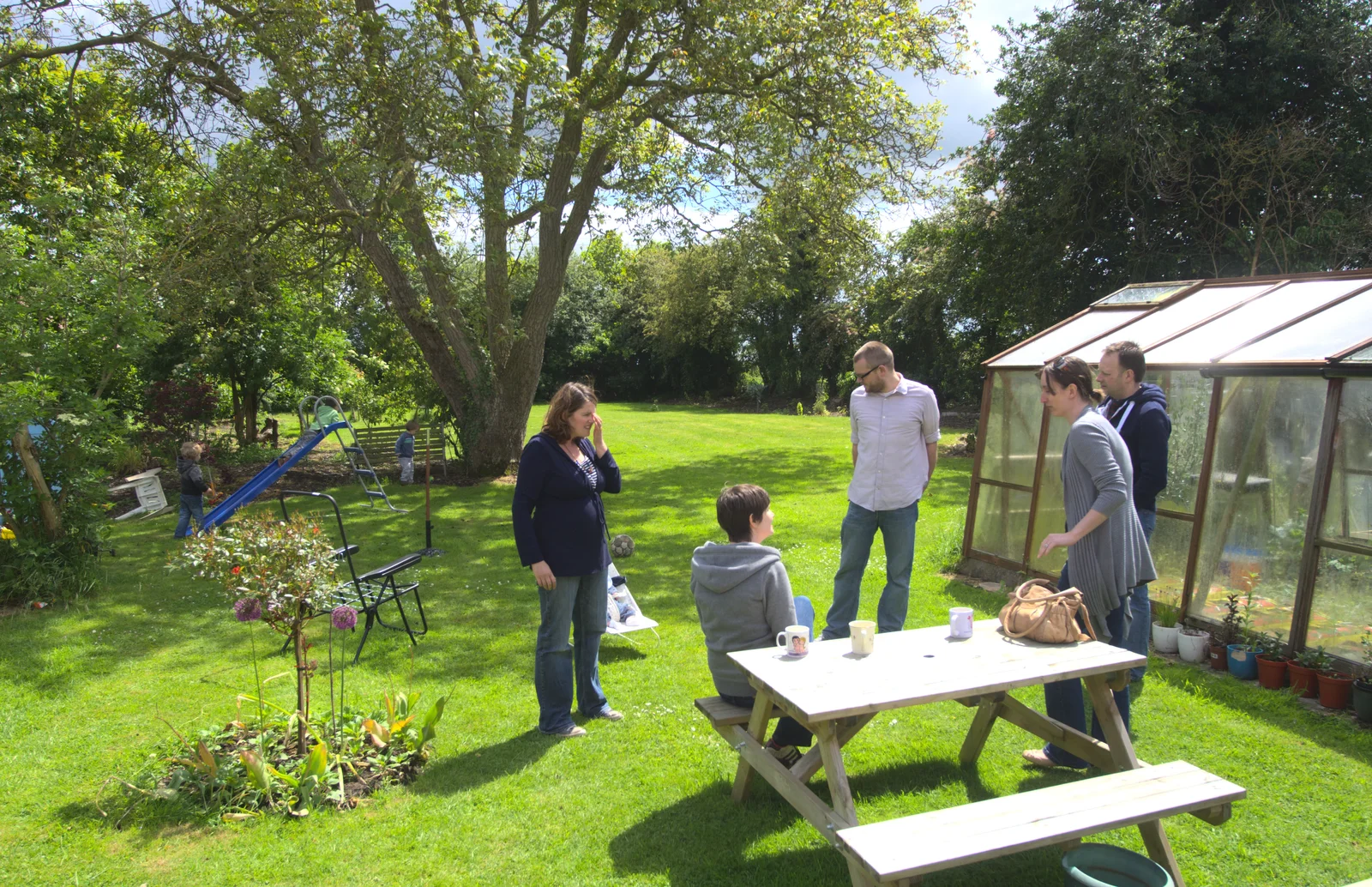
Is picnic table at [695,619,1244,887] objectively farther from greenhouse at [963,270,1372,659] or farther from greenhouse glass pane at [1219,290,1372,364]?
greenhouse glass pane at [1219,290,1372,364]

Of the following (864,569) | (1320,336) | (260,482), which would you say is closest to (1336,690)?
(1320,336)

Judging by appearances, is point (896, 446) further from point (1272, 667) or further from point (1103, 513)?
point (1272, 667)

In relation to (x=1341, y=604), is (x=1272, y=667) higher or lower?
lower

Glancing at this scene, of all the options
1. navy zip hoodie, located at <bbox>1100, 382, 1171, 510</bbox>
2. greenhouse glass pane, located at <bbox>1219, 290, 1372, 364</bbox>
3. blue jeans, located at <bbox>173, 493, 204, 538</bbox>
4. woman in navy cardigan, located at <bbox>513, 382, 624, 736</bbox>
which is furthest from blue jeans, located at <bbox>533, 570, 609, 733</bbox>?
blue jeans, located at <bbox>173, 493, 204, 538</bbox>

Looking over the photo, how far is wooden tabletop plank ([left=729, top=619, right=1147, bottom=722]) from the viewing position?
2.97 metres

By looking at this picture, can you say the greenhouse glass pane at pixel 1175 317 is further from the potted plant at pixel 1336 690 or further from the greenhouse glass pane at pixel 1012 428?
the potted plant at pixel 1336 690

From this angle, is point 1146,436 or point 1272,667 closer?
point 1146,436

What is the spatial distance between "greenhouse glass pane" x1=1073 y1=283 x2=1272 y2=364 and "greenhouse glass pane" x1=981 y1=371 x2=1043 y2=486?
0.53 meters

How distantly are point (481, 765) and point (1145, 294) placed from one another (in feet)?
22.4

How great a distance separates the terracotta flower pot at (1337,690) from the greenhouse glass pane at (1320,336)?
1866mm

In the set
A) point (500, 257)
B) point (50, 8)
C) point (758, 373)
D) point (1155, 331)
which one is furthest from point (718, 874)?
point (758, 373)

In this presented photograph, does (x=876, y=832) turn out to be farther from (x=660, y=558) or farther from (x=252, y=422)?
(x=252, y=422)

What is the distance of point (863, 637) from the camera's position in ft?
11.2


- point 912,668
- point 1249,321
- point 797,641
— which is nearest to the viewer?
point 912,668
